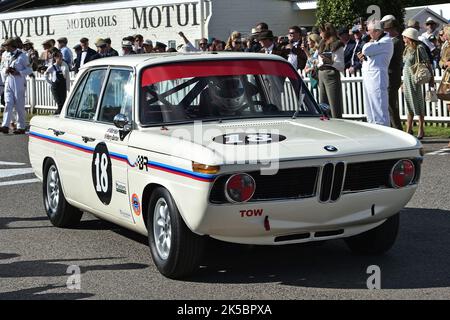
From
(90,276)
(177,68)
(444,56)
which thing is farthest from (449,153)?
(90,276)

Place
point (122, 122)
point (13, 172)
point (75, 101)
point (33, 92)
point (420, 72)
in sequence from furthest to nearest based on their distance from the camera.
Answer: point (33, 92), point (420, 72), point (13, 172), point (75, 101), point (122, 122)

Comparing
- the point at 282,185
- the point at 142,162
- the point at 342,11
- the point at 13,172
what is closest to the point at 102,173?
the point at 142,162

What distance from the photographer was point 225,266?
7355 millimetres

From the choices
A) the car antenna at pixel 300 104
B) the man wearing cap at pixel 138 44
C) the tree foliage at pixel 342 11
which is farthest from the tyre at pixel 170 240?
the tree foliage at pixel 342 11

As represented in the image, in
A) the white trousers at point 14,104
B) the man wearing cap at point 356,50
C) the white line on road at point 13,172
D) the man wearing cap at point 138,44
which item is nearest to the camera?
the white line on road at point 13,172

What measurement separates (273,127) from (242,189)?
3.63ft

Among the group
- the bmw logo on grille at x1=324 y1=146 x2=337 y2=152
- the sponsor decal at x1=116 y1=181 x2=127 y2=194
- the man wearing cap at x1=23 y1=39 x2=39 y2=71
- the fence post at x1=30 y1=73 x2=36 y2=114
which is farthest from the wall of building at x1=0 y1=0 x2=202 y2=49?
the bmw logo on grille at x1=324 y1=146 x2=337 y2=152

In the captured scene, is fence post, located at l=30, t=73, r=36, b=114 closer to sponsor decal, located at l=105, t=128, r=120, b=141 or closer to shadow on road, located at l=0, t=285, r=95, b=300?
sponsor decal, located at l=105, t=128, r=120, b=141

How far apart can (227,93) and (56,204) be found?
2.27 m

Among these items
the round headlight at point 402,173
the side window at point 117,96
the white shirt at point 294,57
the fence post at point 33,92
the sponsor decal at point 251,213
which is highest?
the side window at point 117,96

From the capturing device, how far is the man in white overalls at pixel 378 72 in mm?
14219

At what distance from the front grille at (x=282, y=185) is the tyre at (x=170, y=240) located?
40 centimetres

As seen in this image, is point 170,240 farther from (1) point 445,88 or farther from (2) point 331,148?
(1) point 445,88

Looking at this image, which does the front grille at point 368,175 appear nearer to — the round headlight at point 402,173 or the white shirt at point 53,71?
the round headlight at point 402,173
